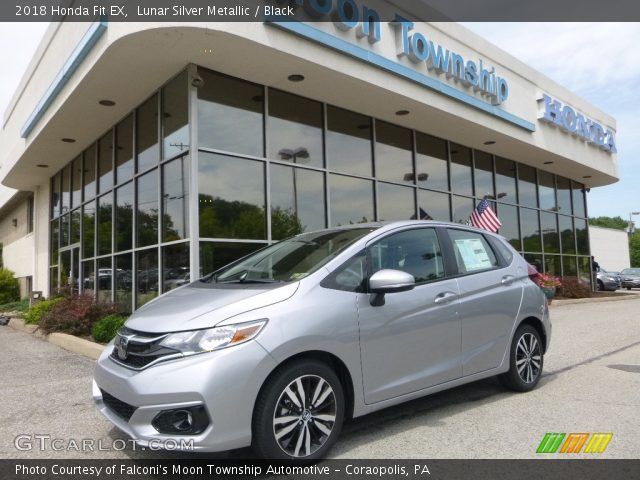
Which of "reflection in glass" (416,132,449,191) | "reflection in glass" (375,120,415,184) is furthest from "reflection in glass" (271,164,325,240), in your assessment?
"reflection in glass" (416,132,449,191)

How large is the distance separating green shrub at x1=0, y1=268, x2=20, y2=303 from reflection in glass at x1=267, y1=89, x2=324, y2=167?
1532cm

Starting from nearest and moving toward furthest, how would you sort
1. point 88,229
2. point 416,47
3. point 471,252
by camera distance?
point 471,252 → point 416,47 → point 88,229

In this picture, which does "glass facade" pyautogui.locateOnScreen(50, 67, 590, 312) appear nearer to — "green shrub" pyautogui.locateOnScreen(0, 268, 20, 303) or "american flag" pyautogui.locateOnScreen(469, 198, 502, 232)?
"american flag" pyautogui.locateOnScreen(469, 198, 502, 232)

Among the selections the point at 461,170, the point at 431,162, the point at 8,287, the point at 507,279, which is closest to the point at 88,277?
the point at 8,287

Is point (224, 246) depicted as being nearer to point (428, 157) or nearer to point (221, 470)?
point (221, 470)

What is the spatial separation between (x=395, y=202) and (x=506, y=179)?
6.08 m

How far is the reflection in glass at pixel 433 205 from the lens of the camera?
44.6 feet

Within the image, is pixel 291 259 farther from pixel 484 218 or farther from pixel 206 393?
pixel 484 218

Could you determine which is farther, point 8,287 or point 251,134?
point 8,287

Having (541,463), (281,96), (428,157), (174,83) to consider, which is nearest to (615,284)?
(428,157)

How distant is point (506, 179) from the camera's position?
55.9 feet

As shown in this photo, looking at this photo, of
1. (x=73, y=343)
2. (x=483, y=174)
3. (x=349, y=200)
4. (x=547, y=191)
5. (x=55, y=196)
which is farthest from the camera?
(x=547, y=191)

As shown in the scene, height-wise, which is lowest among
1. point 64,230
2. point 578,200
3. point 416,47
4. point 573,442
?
point 573,442

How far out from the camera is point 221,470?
3.40m
